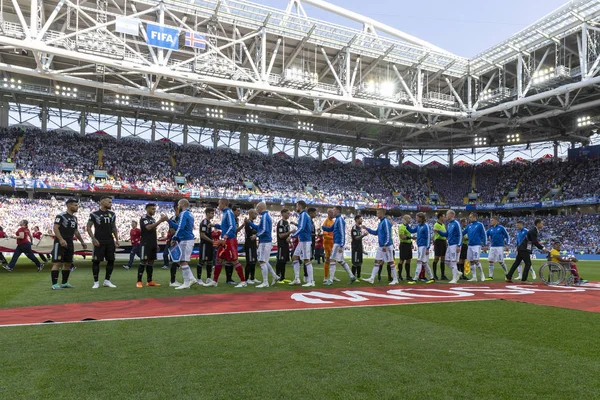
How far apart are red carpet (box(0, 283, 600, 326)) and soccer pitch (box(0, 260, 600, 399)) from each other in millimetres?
695

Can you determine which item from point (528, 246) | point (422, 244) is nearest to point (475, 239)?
point (528, 246)

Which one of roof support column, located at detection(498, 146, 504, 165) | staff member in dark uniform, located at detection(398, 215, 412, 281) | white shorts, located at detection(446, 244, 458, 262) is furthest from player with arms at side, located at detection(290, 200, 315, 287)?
roof support column, located at detection(498, 146, 504, 165)

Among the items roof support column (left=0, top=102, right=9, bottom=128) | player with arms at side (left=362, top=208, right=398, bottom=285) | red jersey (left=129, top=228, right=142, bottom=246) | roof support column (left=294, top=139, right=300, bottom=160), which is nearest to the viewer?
player with arms at side (left=362, top=208, right=398, bottom=285)

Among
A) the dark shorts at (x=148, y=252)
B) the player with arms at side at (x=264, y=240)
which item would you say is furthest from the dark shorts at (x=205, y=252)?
the player with arms at side at (x=264, y=240)

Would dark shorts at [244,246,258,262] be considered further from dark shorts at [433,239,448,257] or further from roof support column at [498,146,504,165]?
roof support column at [498,146,504,165]

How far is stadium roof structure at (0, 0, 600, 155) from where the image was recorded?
21516 millimetres

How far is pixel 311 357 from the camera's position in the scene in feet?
12.3

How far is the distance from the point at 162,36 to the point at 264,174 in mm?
23122

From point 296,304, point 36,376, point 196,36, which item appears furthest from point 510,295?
point 196,36

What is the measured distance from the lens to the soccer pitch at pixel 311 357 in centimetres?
293

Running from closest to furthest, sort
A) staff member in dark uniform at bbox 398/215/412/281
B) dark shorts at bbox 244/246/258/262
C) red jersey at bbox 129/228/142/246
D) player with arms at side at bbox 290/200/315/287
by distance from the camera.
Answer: dark shorts at bbox 244/246/258/262 → player with arms at side at bbox 290/200/315/287 → staff member in dark uniform at bbox 398/215/412/281 → red jersey at bbox 129/228/142/246

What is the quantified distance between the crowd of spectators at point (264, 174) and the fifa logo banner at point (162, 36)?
16.9 metres

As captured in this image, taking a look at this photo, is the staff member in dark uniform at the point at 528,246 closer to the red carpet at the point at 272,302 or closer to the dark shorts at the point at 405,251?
the red carpet at the point at 272,302

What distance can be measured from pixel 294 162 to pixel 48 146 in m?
24.3
